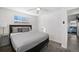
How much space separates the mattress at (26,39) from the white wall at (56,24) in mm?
130

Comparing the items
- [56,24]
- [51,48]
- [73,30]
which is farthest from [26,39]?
[73,30]

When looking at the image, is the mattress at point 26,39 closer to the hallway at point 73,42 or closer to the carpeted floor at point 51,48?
the carpeted floor at point 51,48

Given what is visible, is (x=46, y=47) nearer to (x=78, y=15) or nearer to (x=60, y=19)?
(x=60, y=19)

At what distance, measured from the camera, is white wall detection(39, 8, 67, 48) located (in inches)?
45.1

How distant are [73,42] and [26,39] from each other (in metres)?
0.80

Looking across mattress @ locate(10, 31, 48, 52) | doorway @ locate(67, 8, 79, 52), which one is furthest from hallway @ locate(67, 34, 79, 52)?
mattress @ locate(10, 31, 48, 52)

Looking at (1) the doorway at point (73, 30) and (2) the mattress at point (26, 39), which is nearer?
(2) the mattress at point (26, 39)

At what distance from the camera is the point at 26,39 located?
1.09m

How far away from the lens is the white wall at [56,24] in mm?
1145

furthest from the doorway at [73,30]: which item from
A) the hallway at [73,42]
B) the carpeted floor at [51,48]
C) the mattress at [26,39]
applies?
the mattress at [26,39]

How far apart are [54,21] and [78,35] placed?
0.46m

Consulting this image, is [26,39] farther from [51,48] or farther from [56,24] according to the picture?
[56,24]
